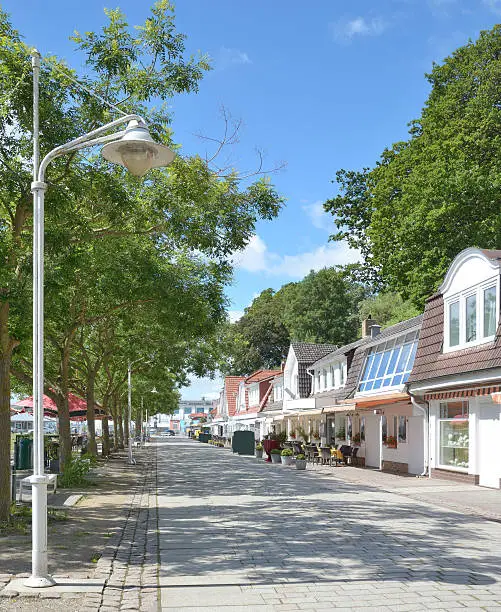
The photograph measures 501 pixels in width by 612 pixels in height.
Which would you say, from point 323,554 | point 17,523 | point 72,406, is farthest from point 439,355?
point 72,406

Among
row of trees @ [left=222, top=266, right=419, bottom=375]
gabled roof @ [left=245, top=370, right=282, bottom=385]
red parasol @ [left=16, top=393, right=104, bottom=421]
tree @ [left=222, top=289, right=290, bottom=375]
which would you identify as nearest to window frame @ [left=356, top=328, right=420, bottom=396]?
red parasol @ [left=16, top=393, right=104, bottom=421]

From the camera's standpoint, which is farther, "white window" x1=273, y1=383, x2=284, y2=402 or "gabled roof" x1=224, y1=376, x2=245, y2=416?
"gabled roof" x1=224, y1=376, x2=245, y2=416

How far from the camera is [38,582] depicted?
7.97 metres

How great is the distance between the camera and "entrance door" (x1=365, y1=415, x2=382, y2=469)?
3072 cm

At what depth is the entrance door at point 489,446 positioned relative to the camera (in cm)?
1961

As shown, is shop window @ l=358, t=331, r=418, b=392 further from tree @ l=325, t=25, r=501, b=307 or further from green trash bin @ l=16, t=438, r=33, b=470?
green trash bin @ l=16, t=438, r=33, b=470

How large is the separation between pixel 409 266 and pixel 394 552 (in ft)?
89.0

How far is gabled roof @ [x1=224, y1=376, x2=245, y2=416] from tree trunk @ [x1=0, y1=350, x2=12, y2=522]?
2718 inches

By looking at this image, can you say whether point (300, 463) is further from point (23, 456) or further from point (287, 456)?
point (23, 456)

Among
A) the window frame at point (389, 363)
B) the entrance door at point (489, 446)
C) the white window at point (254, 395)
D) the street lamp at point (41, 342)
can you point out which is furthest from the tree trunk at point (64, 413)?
the white window at point (254, 395)

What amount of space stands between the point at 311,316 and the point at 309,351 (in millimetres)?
28358

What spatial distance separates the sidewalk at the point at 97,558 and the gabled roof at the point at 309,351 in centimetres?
2927

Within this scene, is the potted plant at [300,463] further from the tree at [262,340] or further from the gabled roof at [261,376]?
the tree at [262,340]

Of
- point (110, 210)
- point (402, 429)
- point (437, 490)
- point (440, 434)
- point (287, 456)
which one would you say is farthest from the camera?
point (287, 456)
